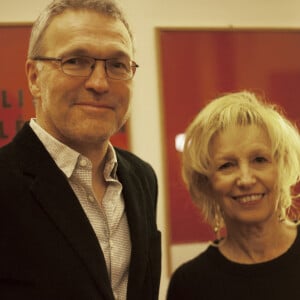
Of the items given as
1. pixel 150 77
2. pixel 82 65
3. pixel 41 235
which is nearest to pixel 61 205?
pixel 41 235

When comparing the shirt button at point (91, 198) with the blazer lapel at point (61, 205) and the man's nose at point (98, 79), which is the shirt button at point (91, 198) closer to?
the blazer lapel at point (61, 205)

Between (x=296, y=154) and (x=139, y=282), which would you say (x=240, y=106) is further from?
(x=139, y=282)

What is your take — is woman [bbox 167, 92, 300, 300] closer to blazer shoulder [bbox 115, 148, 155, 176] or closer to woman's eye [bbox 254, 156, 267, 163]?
woman's eye [bbox 254, 156, 267, 163]

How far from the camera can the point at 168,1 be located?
7.77ft

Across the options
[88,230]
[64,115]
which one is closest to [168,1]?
[64,115]

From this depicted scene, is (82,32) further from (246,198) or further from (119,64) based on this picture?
(246,198)

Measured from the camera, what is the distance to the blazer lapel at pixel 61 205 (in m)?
1.15

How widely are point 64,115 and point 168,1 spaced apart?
1401 millimetres

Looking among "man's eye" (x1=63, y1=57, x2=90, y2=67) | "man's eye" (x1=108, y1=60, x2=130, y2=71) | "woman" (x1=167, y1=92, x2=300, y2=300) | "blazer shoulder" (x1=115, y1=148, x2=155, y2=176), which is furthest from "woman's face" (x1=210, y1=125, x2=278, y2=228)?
"man's eye" (x1=63, y1=57, x2=90, y2=67)

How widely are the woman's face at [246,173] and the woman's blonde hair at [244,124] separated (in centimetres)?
3

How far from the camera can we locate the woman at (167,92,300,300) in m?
1.47

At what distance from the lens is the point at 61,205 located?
1.17 metres

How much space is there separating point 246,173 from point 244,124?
0.17m

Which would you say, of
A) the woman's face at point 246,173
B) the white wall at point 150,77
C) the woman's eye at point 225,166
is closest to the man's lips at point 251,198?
the woman's face at point 246,173
